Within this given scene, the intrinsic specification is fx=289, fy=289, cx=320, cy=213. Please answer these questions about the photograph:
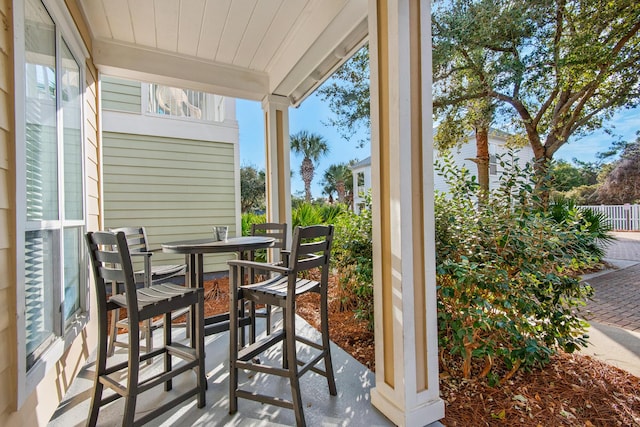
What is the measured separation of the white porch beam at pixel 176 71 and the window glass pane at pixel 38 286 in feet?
6.84

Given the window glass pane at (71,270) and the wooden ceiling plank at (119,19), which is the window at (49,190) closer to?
the window glass pane at (71,270)

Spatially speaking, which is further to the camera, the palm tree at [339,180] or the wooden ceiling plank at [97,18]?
the palm tree at [339,180]

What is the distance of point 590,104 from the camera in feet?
14.8

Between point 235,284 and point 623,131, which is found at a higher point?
point 623,131

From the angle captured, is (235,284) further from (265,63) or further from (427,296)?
(265,63)

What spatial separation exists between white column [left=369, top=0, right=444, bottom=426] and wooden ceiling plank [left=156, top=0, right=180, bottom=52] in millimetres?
1793

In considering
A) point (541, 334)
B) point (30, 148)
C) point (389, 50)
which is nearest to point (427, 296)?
point (541, 334)

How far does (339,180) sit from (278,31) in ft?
49.1

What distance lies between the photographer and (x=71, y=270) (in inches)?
81.6

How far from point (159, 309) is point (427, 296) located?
1452mm

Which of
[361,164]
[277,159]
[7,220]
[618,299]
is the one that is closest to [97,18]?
[277,159]

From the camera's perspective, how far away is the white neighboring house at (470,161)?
3442 millimetres

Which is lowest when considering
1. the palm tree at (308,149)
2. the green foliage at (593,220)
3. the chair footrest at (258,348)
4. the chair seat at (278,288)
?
the chair footrest at (258,348)

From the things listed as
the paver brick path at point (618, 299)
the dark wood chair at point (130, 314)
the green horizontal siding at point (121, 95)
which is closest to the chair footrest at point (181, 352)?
the dark wood chair at point (130, 314)
